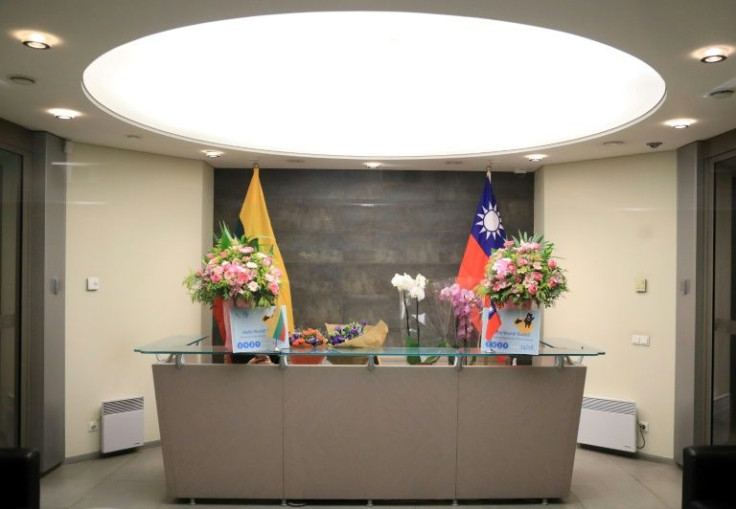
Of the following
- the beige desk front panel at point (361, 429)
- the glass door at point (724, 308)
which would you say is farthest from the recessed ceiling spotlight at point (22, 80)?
the glass door at point (724, 308)

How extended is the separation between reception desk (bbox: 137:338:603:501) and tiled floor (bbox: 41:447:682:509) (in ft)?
0.56

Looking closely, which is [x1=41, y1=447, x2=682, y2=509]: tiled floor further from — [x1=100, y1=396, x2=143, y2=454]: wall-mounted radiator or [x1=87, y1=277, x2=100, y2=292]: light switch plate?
[x1=87, y1=277, x2=100, y2=292]: light switch plate

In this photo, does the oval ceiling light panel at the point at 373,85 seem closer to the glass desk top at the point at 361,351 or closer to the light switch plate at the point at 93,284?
the light switch plate at the point at 93,284

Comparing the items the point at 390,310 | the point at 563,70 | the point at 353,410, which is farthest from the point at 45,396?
the point at 563,70

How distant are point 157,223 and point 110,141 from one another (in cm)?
94

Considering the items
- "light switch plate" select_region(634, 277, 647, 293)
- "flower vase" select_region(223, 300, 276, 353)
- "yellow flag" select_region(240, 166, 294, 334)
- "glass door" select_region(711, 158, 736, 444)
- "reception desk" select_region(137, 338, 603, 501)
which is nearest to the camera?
"flower vase" select_region(223, 300, 276, 353)

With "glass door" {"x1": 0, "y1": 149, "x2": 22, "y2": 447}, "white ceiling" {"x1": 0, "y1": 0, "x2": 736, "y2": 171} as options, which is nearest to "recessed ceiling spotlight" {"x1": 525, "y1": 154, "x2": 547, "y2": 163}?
"white ceiling" {"x1": 0, "y1": 0, "x2": 736, "y2": 171}

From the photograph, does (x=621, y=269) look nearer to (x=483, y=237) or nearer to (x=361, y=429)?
(x=483, y=237)

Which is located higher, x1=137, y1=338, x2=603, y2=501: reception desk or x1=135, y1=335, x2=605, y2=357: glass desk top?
x1=135, y1=335, x2=605, y2=357: glass desk top

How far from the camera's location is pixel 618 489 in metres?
4.83

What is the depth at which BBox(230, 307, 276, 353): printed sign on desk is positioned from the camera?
414cm

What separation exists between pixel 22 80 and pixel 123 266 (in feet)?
7.89

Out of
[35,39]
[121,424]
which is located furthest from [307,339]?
[35,39]

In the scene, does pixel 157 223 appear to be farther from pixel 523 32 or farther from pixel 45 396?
pixel 523 32
